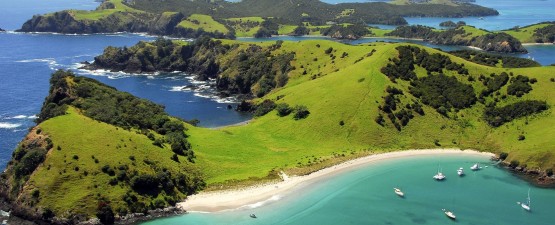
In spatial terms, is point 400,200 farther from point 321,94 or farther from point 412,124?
point 321,94

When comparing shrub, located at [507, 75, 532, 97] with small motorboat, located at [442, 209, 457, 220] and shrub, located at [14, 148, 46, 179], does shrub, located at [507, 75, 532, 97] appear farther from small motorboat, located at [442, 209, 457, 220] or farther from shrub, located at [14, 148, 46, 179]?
shrub, located at [14, 148, 46, 179]

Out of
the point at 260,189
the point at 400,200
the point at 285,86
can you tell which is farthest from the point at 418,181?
the point at 285,86

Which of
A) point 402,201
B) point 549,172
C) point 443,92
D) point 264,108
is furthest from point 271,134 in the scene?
point 549,172

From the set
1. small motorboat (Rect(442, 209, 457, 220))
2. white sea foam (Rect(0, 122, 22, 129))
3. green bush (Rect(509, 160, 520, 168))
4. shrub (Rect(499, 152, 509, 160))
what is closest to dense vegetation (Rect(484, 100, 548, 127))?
shrub (Rect(499, 152, 509, 160))

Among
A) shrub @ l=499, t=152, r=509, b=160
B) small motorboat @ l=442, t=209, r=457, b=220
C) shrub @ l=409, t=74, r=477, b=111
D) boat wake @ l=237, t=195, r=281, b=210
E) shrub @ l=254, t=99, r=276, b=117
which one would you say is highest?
shrub @ l=409, t=74, r=477, b=111

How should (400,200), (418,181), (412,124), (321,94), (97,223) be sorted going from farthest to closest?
(321,94)
(412,124)
(418,181)
(400,200)
(97,223)

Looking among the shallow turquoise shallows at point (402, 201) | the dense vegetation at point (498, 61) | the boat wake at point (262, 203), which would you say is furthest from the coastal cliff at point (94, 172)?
the dense vegetation at point (498, 61)

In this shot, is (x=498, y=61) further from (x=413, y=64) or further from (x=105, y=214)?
(x=105, y=214)
